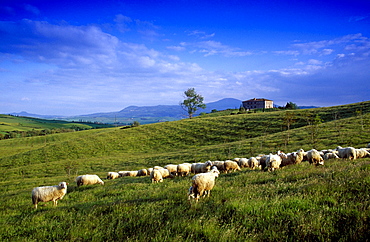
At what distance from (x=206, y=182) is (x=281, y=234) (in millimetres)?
3340

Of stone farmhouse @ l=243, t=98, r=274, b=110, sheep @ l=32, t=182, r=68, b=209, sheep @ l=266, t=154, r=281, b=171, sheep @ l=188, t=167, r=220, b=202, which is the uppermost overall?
stone farmhouse @ l=243, t=98, r=274, b=110

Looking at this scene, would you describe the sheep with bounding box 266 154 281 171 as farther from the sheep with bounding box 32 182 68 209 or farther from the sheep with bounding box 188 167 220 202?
the sheep with bounding box 32 182 68 209

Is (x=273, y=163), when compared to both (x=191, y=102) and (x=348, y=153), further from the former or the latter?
(x=191, y=102)

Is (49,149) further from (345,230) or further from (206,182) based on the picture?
(345,230)

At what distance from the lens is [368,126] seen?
3319 centimetres

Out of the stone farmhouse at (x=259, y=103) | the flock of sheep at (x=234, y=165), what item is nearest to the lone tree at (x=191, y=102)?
the stone farmhouse at (x=259, y=103)

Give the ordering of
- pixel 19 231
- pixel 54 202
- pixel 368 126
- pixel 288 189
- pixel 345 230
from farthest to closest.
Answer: pixel 368 126 → pixel 54 202 → pixel 288 189 → pixel 19 231 → pixel 345 230

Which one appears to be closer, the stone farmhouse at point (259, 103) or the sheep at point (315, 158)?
the sheep at point (315, 158)

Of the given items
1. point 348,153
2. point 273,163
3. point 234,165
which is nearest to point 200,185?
point 273,163

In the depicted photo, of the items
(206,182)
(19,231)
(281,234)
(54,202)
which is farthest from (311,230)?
(54,202)

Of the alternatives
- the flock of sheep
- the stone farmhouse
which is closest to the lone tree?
the stone farmhouse

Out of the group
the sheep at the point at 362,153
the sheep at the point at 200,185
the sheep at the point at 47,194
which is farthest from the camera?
the sheep at the point at 362,153

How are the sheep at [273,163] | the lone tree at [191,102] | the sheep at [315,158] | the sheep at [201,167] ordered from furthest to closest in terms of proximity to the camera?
1. the lone tree at [191,102]
2. the sheep at [201,167]
3. the sheep at [315,158]
4. the sheep at [273,163]

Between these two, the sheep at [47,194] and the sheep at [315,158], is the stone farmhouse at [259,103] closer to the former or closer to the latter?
the sheep at [315,158]
